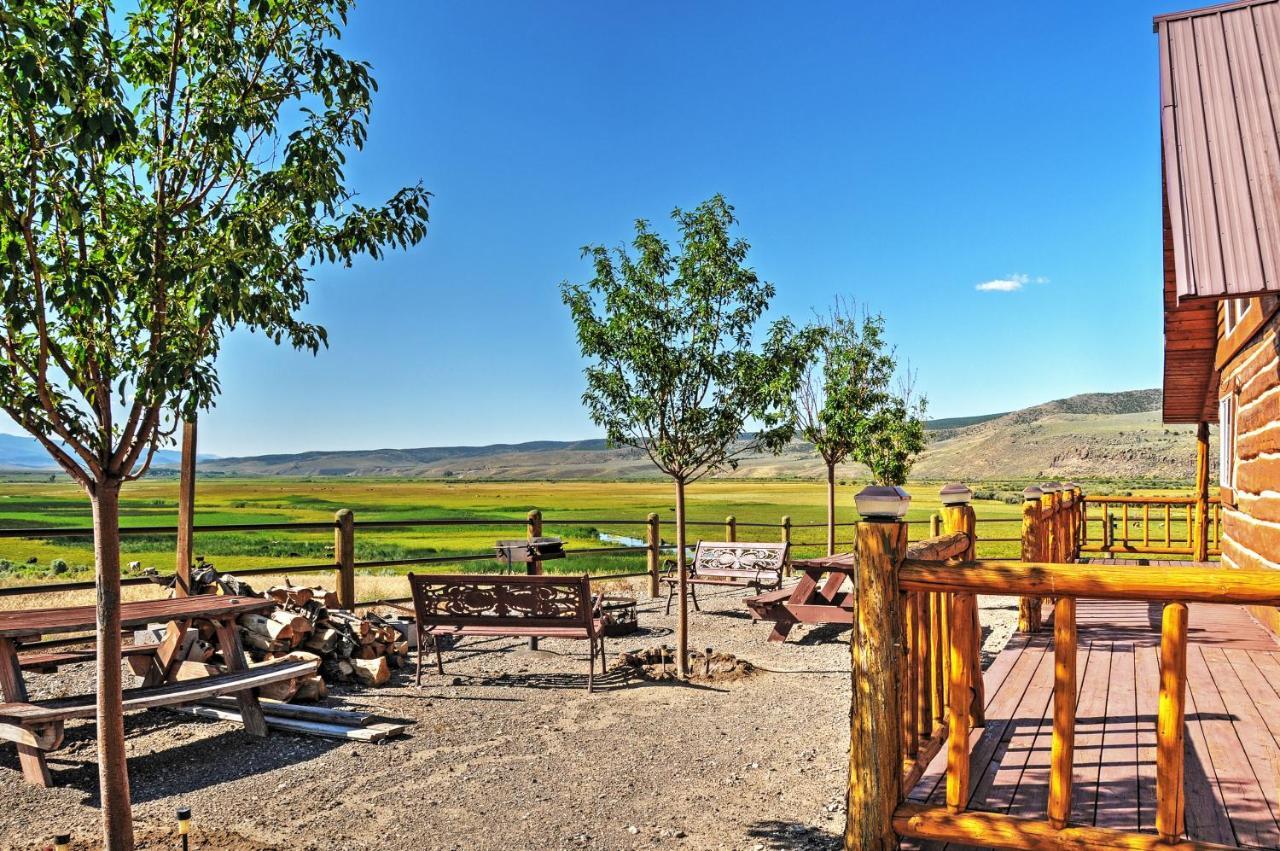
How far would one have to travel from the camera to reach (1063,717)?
272 cm

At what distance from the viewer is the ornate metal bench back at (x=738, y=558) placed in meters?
12.3

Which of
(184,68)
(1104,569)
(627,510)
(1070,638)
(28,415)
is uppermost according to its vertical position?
(184,68)

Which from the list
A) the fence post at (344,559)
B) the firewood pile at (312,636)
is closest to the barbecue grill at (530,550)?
the fence post at (344,559)

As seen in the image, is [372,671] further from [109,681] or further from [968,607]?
[968,607]

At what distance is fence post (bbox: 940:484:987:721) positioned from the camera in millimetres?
3258

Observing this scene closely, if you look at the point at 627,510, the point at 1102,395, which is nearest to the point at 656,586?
the point at 627,510

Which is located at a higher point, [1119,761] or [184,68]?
[184,68]

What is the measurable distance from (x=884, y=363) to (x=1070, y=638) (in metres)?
16.1

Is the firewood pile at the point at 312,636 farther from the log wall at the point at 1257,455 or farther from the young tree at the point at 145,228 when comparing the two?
the log wall at the point at 1257,455

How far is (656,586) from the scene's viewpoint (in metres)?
14.0

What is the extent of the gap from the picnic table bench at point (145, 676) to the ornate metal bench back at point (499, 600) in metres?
1.39

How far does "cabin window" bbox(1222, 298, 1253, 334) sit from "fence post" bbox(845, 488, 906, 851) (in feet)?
18.7

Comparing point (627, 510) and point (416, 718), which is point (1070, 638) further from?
point (627, 510)

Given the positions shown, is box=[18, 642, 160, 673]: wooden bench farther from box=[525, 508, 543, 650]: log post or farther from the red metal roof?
the red metal roof
